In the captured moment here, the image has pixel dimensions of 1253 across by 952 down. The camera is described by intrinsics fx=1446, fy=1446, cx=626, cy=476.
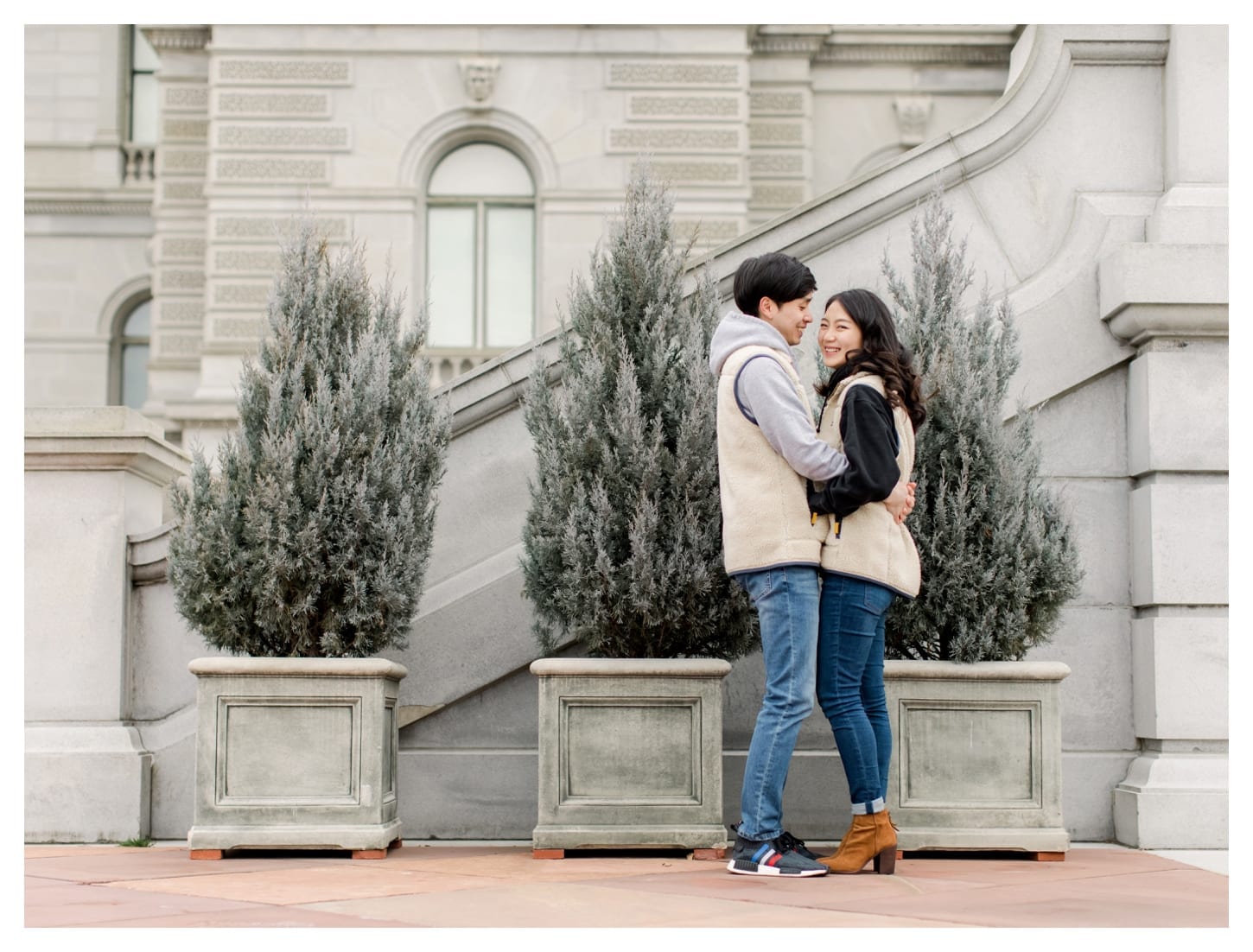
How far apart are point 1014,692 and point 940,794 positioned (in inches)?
17.5

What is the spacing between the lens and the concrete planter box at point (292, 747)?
197 inches

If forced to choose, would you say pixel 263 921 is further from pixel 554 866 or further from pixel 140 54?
pixel 140 54

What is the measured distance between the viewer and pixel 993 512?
5129 mm

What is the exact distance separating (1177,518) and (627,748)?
2419 millimetres

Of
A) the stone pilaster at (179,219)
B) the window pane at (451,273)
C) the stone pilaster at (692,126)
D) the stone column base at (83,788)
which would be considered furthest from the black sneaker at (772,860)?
the stone pilaster at (179,219)

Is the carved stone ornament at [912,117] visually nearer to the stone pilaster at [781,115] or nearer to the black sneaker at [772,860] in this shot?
the stone pilaster at [781,115]

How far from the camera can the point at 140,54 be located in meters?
20.6

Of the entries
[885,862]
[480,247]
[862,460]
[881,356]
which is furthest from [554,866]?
[480,247]

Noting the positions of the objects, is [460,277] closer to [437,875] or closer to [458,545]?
[458,545]

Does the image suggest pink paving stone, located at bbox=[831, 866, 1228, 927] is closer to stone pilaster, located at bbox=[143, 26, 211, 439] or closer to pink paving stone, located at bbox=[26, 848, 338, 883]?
pink paving stone, located at bbox=[26, 848, 338, 883]

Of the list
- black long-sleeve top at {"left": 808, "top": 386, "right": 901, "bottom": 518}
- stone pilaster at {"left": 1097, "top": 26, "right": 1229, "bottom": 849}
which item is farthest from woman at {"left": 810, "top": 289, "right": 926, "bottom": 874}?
stone pilaster at {"left": 1097, "top": 26, "right": 1229, "bottom": 849}

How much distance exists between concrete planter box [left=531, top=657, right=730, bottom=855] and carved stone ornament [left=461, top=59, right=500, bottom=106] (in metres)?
12.8

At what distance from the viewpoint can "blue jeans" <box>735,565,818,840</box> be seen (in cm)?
450

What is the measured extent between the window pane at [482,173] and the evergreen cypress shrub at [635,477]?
1211 centimetres
